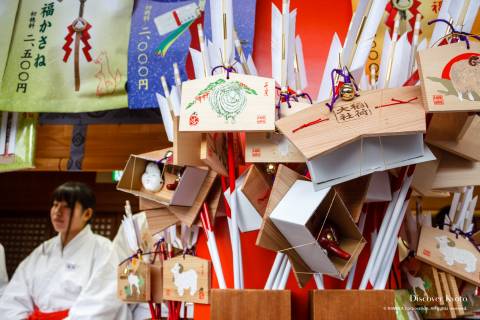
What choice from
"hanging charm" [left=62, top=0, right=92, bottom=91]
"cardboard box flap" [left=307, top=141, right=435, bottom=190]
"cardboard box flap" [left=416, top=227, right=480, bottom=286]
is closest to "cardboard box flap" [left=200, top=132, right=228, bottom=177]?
"cardboard box flap" [left=307, top=141, right=435, bottom=190]

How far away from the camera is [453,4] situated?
1.30 meters

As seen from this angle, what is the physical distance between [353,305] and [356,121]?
0.49 meters

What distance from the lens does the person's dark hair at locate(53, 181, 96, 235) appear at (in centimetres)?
334

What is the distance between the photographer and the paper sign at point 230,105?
1.23 meters

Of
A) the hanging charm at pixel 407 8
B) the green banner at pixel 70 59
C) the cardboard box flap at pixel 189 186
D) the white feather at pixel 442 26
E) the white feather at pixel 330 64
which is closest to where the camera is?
the white feather at pixel 442 26

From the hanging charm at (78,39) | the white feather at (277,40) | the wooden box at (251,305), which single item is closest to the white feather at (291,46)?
the white feather at (277,40)

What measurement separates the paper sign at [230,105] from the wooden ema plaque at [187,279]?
57 centimetres

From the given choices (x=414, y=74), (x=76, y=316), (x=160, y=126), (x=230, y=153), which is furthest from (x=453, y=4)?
(x=76, y=316)

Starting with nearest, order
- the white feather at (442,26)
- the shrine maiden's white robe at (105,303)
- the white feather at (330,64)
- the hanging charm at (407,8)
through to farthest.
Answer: the white feather at (442,26), the white feather at (330,64), the hanging charm at (407,8), the shrine maiden's white robe at (105,303)

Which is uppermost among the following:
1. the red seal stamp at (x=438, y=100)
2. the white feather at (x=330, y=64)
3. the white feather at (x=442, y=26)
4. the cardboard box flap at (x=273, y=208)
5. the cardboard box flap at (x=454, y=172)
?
the white feather at (x=442, y=26)

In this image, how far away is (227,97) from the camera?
1.26 meters

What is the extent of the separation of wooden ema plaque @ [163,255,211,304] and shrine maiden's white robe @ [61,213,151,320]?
1.24 m

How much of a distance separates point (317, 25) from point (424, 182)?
779mm

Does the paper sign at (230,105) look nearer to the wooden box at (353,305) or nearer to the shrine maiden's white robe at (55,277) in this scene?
the wooden box at (353,305)
